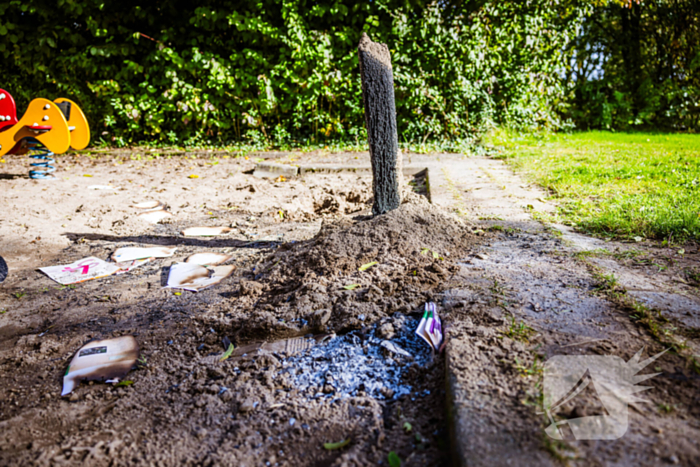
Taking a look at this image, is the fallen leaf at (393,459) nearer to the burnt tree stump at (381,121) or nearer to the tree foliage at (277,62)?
the burnt tree stump at (381,121)

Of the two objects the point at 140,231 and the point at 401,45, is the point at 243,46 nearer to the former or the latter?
the point at 401,45

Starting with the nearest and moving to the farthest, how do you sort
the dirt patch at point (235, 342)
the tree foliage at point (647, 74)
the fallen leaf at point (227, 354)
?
the dirt patch at point (235, 342) → the fallen leaf at point (227, 354) → the tree foliage at point (647, 74)

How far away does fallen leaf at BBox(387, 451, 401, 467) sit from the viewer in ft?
3.74

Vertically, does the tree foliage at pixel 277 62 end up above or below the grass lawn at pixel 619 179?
above

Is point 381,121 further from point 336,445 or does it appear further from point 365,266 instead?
point 336,445

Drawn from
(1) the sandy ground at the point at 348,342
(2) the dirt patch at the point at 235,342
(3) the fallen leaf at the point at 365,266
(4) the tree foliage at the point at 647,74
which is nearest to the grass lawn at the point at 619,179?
(1) the sandy ground at the point at 348,342

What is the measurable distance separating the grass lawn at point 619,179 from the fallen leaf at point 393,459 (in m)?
2.11

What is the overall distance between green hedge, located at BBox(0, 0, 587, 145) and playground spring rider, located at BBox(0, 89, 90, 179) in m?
2.09

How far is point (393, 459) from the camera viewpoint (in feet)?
3.79

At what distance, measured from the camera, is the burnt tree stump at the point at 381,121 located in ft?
8.79

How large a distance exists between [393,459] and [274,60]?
720 centimetres

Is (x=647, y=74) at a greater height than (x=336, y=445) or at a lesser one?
greater

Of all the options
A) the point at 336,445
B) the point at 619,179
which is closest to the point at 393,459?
the point at 336,445

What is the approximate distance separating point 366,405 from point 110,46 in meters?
7.74
